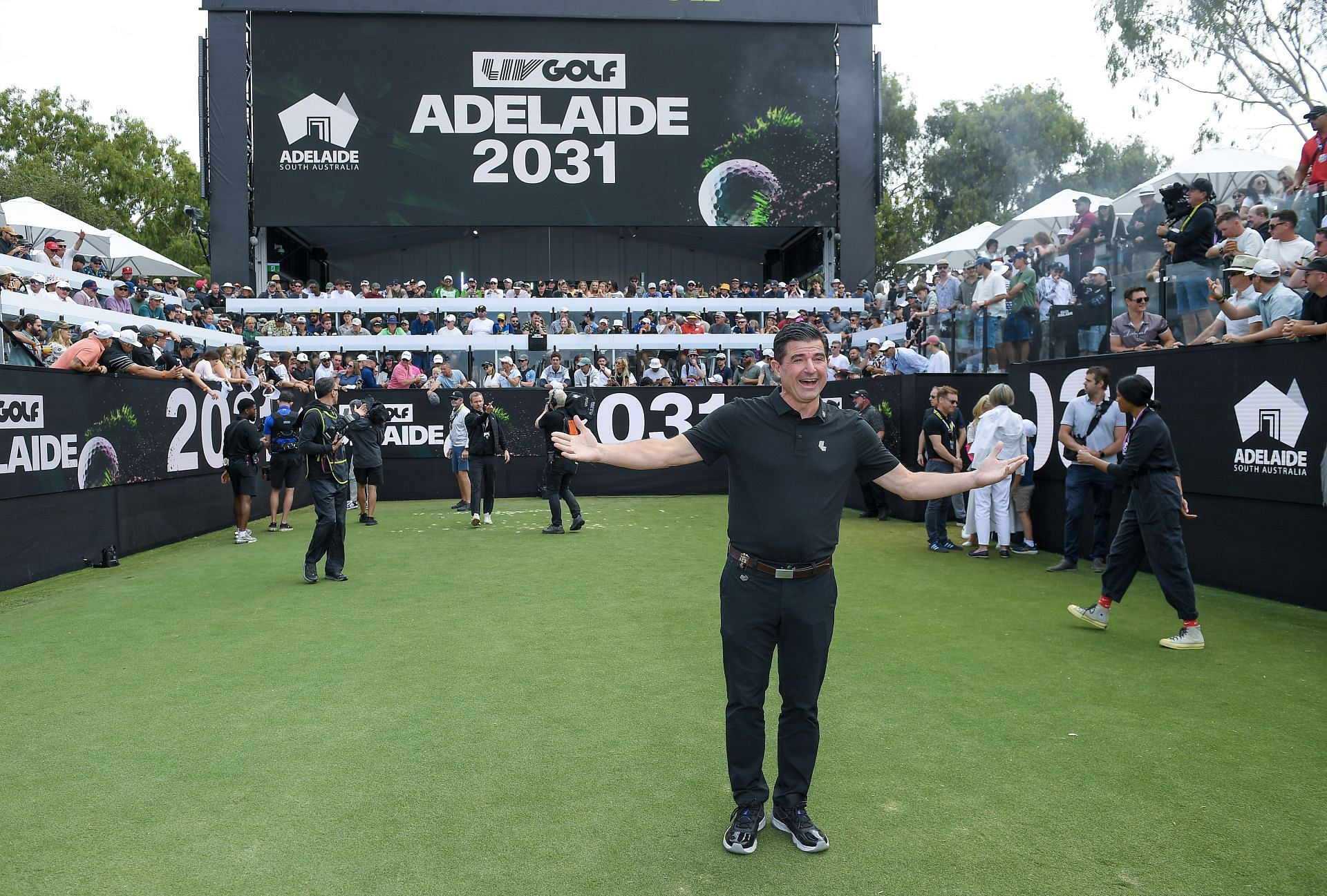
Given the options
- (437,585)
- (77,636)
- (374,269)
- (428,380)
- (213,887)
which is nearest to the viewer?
(213,887)

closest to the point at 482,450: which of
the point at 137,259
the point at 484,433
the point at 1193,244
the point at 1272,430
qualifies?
the point at 484,433

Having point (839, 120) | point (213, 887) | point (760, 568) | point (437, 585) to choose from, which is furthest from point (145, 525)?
point (839, 120)

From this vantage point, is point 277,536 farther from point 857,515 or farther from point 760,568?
point 760,568

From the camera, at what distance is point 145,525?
12.2 metres

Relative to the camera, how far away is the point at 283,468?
14.1 m

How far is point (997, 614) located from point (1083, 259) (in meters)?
7.44

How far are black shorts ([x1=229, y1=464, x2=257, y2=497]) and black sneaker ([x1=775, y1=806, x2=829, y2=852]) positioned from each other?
36.0 feet

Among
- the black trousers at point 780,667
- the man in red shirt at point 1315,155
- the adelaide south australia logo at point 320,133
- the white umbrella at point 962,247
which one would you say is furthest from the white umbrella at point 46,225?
the man in red shirt at point 1315,155

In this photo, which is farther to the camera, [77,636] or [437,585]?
[437,585]

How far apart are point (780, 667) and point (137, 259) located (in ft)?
91.0

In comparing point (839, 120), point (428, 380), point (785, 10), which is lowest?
point (428, 380)

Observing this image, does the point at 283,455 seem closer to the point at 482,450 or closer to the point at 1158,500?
the point at 482,450

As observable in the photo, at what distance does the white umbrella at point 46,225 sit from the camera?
2236cm

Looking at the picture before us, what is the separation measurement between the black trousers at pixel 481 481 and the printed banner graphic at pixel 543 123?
14.7m
